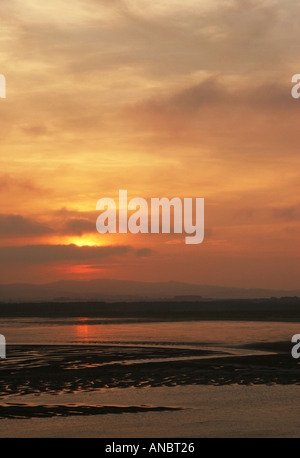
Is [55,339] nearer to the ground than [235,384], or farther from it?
farther from it

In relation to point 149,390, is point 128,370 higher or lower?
higher

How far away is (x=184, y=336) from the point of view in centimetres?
5553

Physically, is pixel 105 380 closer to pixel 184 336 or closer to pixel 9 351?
pixel 9 351

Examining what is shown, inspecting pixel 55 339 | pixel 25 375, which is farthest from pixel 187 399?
pixel 55 339

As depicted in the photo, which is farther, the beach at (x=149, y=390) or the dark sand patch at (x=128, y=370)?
the dark sand patch at (x=128, y=370)

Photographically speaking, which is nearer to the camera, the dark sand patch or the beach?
the beach

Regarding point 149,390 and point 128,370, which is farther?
point 128,370
